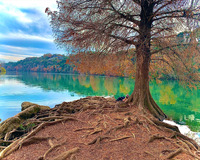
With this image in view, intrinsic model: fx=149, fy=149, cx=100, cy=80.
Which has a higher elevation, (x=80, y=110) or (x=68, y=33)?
(x=68, y=33)

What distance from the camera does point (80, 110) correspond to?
7.38 meters

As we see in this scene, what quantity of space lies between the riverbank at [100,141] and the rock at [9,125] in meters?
0.42

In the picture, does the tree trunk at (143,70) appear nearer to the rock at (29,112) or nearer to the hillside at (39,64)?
the rock at (29,112)

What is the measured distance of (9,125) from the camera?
6.22 metres

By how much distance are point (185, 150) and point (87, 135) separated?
2.91 m

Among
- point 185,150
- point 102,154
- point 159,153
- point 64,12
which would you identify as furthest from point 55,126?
point 64,12

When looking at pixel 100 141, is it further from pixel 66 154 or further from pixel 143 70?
pixel 143 70

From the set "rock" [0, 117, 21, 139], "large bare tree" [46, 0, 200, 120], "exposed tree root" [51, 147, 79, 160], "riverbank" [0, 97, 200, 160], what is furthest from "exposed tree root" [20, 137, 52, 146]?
"large bare tree" [46, 0, 200, 120]

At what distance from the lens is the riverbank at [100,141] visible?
12.6 feet

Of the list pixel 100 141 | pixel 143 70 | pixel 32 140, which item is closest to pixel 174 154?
pixel 100 141

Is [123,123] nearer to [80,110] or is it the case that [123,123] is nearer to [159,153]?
[159,153]

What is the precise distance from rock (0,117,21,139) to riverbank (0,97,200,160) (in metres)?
0.42

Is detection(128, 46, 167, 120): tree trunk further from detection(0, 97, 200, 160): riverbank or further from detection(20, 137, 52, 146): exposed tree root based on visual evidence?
detection(20, 137, 52, 146): exposed tree root

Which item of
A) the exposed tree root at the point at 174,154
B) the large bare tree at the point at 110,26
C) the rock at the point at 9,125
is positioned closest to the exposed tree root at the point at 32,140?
the rock at the point at 9,125
